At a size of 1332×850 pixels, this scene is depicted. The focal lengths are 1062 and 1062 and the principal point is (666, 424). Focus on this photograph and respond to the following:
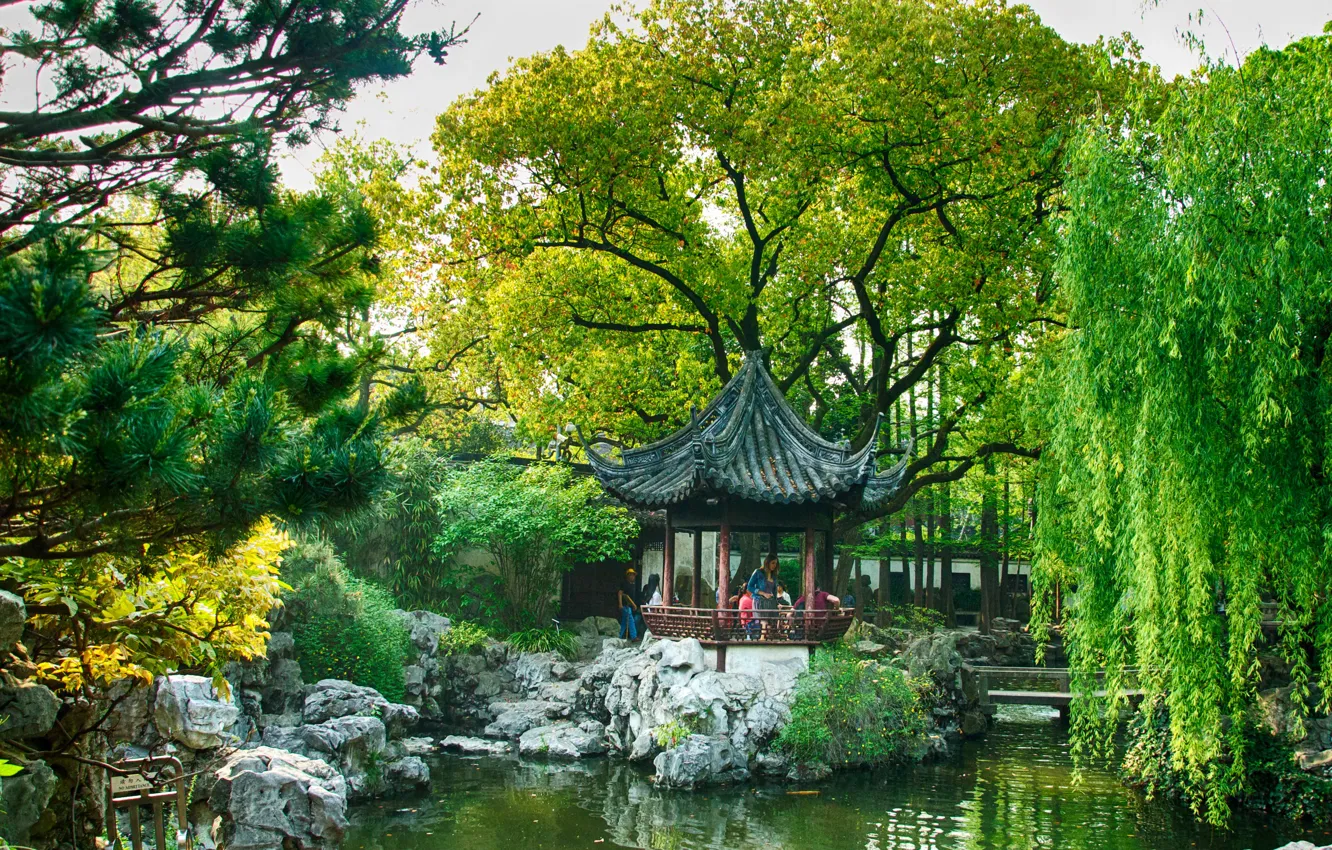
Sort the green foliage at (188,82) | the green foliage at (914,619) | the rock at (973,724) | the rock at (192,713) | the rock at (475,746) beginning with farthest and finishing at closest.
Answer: the green foliage at (914,619) < the rock at (973,724) < the rock at (475,746) < the rock at (192,713) < the green foliage at (188,82)

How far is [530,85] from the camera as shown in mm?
12922

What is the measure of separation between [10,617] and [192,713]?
10.3ft

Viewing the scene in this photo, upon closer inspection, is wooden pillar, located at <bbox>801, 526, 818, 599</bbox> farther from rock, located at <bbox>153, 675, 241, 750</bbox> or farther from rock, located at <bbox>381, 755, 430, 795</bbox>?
rock, located at <bbox>153, 675, 241, 750</bbox>

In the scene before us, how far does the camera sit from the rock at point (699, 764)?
10758mm

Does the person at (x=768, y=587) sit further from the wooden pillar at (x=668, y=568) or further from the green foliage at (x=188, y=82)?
the green foliage at (x=188, y=82)

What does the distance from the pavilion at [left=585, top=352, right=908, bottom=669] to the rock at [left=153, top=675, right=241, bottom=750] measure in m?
6.16

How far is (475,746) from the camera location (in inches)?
498

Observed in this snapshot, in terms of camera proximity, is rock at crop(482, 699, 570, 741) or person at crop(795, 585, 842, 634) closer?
person at crop(795, 585, 842, 634)

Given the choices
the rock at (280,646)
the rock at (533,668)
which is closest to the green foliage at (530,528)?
the rock at (533,668)

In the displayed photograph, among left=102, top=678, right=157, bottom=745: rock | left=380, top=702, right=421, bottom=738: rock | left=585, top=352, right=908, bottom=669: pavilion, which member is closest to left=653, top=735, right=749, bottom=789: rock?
left=585, top=352, right=908, bottom=669: pavilion

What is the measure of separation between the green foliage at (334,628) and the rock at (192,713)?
5.34m

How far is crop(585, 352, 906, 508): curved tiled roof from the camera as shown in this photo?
12.2 meters

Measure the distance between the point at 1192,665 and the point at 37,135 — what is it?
7424 mm

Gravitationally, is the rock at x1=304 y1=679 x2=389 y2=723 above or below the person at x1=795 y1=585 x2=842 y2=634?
below
